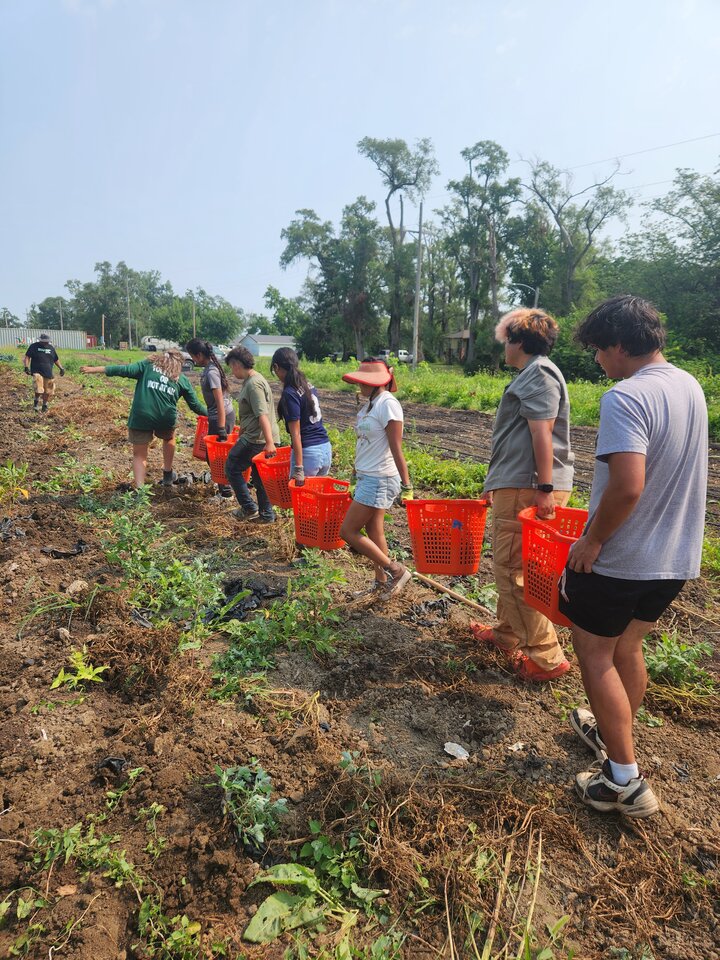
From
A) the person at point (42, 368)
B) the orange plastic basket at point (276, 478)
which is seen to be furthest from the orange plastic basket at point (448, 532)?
the person at point (42, 368)

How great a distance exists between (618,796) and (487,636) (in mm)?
1311

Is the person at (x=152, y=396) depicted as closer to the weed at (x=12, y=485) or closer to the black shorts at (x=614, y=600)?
the weed at (x=12, y=485)

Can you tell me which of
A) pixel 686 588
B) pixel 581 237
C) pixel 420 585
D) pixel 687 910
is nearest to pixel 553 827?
pixel 687 910

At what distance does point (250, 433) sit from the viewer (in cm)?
570

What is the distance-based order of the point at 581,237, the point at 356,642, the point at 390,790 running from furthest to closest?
the point at 581,237 → the point at 356,642 → the point at 390,790

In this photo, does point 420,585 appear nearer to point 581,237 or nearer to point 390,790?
point 390,790

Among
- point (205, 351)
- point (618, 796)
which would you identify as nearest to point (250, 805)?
point (618, 796)

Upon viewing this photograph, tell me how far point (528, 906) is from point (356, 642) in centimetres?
182

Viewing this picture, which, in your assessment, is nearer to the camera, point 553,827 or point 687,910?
point 687,910

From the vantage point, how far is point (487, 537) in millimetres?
5867

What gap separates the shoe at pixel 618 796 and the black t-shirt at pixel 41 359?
1408cm

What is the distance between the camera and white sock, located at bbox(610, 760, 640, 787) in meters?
2.36

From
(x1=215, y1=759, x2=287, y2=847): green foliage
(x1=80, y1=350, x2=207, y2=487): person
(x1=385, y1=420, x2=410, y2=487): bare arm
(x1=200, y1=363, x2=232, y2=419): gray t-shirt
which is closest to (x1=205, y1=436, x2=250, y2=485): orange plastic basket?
(x1=200, y1=363, x2=232, y2=419): gray t-shirt

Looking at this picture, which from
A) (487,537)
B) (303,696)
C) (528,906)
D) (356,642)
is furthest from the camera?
(487,537)
